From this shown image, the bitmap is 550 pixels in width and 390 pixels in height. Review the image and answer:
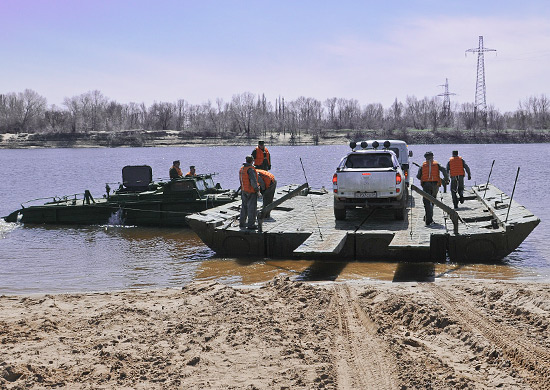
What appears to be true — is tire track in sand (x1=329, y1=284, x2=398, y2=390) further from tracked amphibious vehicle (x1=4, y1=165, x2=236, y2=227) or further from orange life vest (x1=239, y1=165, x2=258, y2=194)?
tracked amphibious vehicle (x1=4, y1=165, x2=236, y2=227)

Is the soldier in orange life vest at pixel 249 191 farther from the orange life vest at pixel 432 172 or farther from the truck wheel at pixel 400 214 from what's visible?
the orange life vest at pixel 432 172

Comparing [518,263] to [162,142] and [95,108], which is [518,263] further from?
[95,108]

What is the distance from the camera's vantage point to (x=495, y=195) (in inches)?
748

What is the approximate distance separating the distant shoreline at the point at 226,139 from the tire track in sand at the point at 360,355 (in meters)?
118

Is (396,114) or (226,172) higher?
(396,114)

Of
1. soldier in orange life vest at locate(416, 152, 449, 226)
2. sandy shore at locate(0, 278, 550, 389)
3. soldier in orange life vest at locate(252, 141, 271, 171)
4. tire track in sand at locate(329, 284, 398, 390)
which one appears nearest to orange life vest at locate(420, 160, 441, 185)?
soldier in orange life vest at locate(416, 152, 449, 226)

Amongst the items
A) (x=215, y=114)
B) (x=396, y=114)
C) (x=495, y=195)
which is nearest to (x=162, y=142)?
(x=215, y=114)

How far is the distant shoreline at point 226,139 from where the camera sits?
410 ft

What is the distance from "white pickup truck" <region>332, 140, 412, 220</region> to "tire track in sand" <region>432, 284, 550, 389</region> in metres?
5.23

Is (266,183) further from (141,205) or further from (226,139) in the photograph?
(226,139)

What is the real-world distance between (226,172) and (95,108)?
119846 mm

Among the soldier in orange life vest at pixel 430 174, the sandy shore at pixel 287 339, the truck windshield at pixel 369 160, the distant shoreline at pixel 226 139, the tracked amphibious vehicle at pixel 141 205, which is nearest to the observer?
the sandy shore at pixel 287 339

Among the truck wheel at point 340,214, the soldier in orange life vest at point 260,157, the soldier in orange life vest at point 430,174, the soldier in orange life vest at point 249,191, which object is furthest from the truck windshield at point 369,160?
the soldier in orange life vest at point 260,157

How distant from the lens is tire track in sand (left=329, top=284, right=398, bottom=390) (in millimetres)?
5840
